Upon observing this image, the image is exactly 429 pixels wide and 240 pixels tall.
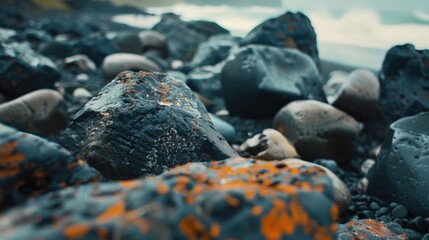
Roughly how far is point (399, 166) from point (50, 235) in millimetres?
3101

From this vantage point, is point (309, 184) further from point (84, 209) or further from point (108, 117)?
point (108, 117)

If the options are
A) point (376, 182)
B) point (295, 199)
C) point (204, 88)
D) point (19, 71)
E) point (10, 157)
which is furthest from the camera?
point (204, 88)

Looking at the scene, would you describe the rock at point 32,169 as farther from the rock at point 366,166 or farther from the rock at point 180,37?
the rock at point 180,37

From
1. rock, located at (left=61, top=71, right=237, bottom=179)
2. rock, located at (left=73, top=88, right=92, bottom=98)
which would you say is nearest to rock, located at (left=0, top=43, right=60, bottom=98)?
rock, located at (left=73, top=88, right=92, bottom=98)

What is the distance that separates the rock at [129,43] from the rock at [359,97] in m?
6.10

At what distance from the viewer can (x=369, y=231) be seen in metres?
2.54

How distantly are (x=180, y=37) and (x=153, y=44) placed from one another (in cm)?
153

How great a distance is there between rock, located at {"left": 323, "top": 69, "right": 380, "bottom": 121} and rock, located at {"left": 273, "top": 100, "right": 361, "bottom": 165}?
0.48 m

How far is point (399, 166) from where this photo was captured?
330 centimetres

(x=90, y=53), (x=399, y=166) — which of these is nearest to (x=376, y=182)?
(x=399, y=166)

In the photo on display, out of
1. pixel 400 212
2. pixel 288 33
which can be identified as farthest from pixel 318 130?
pixel 288 33

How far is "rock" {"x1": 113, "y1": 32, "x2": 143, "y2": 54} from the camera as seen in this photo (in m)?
9.77

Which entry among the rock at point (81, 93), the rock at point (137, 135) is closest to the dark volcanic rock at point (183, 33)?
the rock at point (81, 93)

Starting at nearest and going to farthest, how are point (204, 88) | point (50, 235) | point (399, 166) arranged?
point (50, 235) < point (399, 166) < point (204, 88)
